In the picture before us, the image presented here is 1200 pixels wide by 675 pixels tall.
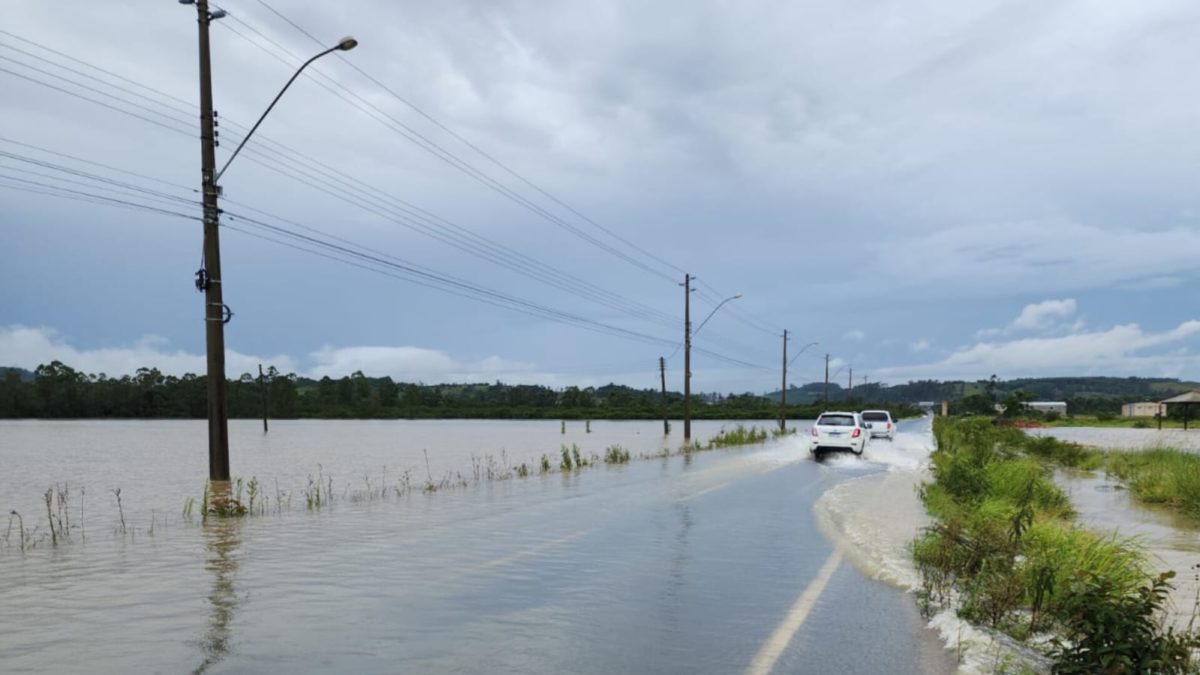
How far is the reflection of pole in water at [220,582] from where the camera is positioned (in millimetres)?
6855

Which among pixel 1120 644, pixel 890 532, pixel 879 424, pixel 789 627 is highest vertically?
pixel 1120 644

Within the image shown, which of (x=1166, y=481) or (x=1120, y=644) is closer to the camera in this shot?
(x=1120, y=644)

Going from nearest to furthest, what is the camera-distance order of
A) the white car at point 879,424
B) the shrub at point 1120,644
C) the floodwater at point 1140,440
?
the shrub at point 1120,644, the floodwater at point 1140,440, the white car at point 879,424

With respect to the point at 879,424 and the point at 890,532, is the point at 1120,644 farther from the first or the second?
the point at 879,424

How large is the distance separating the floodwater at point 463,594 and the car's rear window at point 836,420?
18193 mm

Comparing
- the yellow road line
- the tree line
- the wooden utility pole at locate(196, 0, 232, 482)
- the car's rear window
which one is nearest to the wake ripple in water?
the yellow road line

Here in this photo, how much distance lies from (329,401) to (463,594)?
191 metres

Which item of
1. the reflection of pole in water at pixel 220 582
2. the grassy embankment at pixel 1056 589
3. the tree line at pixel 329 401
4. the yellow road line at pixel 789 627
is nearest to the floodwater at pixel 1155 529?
the grassy embankment at pixel 1056 589

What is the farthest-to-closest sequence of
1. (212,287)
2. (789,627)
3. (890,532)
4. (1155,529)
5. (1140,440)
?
(1140,440), (212,287), (1155,529), (890,532), (789,627)

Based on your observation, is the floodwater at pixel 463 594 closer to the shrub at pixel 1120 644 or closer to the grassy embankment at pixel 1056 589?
the grassy embankment at pixel 1056 589

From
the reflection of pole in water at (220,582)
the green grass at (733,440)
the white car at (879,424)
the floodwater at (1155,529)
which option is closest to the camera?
the reflection of pole in water at (220,582)

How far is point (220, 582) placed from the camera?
9.79 meters

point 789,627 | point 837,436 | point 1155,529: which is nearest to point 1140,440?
point 837,436

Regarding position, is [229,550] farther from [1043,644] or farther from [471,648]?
[1043,644]
